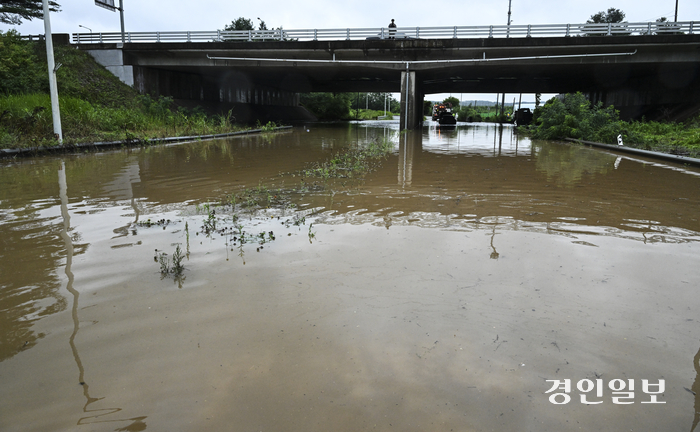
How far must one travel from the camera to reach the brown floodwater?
2607mm

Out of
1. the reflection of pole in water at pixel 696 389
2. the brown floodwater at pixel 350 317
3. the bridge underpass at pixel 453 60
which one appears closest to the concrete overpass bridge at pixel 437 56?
the bridge underpass at pixel 453 60

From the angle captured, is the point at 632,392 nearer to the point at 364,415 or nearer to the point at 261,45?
the point at 364,415

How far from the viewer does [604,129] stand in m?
21.0

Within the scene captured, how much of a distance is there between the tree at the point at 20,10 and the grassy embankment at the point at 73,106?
23.2 feet

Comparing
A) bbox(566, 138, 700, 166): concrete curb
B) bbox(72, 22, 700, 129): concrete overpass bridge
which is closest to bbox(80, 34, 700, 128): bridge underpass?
bbox(72, 22, 700, 129): concrete overpass bridge

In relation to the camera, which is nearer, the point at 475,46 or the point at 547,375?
the point at 547,375

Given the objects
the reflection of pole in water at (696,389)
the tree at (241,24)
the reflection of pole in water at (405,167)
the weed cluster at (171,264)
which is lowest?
the reflection of pole in water at (696,389)

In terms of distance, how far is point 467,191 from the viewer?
→ 8734 mm

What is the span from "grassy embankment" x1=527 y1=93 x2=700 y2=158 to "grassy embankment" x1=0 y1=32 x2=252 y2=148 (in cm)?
1793

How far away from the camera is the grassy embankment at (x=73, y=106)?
16.0 metres

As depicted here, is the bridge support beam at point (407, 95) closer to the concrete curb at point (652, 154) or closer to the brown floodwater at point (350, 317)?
the concrete curb at point (652, 154)

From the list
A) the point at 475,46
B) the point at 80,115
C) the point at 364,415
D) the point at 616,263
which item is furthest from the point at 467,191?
the point at 475,46

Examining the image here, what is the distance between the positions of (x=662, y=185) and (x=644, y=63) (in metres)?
23.9

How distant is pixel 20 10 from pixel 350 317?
43.5m
